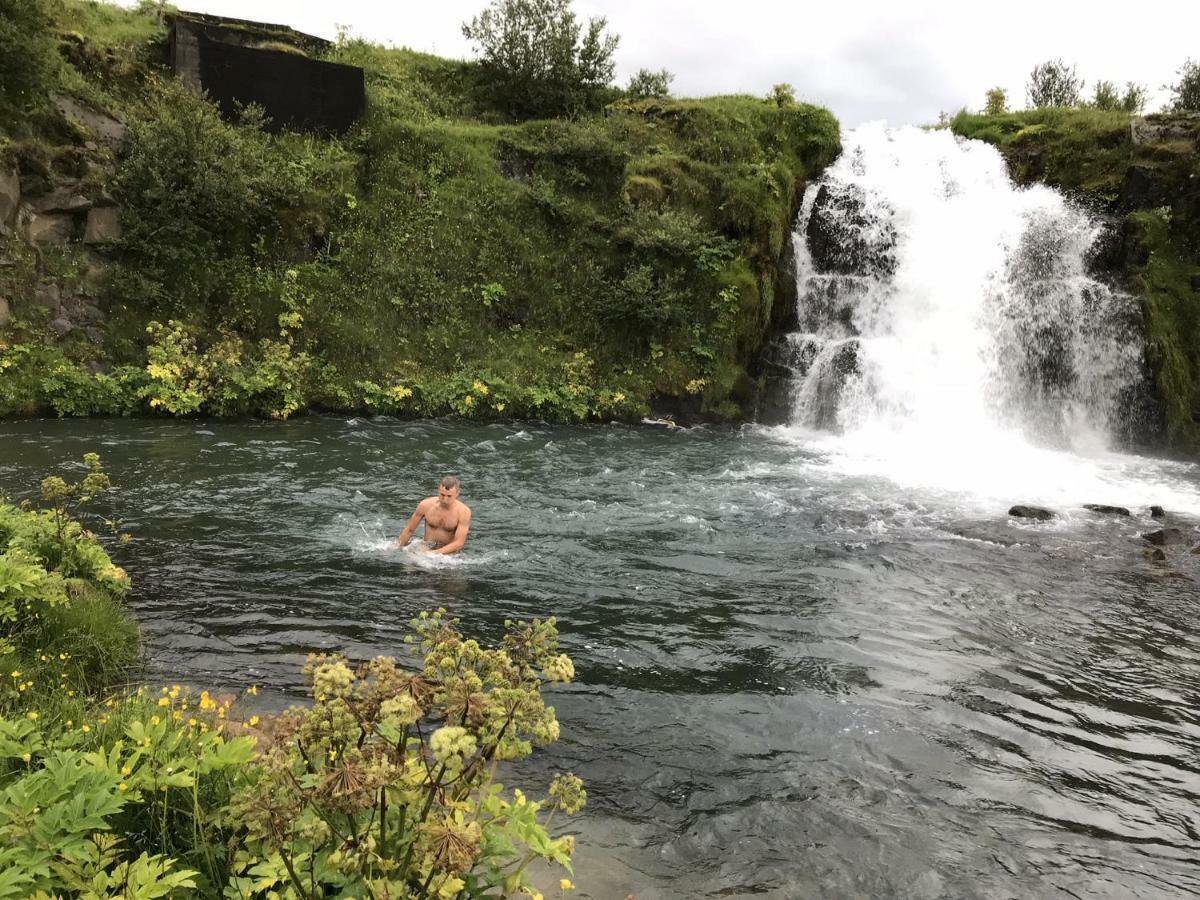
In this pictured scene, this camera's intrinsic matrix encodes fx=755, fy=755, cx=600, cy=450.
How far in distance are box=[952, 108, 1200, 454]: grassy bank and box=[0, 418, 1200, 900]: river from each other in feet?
19.6

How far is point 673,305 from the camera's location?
59.8ft

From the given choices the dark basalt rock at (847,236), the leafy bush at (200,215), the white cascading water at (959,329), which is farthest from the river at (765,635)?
the dark basalt rock at (847,236)

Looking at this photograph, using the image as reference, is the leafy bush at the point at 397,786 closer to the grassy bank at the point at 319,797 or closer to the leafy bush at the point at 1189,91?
the grassy bank at the point at 319,797

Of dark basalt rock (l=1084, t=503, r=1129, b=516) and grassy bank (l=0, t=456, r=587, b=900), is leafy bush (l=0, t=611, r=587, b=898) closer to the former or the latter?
grassy bank (l=0, t=456, r=587, b=900)

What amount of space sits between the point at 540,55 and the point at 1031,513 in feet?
69.0

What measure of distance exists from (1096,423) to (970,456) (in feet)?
14.3

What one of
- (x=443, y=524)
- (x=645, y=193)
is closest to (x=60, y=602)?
(x=443, y=524)

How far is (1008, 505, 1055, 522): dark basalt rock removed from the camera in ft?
35.3

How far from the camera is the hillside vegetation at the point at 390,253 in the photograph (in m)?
15.0

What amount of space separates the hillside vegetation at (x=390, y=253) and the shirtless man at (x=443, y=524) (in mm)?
8200

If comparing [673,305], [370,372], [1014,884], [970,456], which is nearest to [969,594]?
[1014,884]

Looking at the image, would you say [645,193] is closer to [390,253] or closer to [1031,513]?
[390,253]

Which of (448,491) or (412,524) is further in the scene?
(412,524)

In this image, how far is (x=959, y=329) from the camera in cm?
1784
